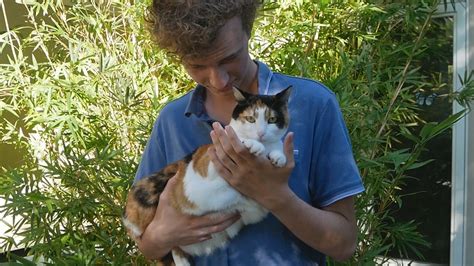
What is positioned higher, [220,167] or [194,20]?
[194,20]

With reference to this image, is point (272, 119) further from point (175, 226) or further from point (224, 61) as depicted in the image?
point (175, 226)

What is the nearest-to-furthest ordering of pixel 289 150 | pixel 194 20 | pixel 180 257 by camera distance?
1. pixel 289 150
2. pixel 194 20
3. pixel 180 257

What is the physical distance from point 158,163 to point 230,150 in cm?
36

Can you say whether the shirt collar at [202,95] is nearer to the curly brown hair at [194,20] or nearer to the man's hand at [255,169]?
the curly brown hair at [194,20]

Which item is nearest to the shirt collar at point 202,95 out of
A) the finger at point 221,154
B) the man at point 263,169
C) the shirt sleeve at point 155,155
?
the man at point 263,169

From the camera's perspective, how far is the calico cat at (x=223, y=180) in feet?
3.83

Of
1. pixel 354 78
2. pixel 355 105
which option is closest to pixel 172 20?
pixel 355 105

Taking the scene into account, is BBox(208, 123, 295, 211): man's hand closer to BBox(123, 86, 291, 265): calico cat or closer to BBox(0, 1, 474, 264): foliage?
BBox(123, 86, 291, 265): calico cat

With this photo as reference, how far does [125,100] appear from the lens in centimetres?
231

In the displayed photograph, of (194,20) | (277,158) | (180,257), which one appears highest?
(194,20)

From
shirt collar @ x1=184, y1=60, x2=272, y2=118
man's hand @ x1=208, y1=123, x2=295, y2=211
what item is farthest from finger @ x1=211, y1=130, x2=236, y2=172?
shirt collar @ x1=184, y1=60, x2=272, y2=118

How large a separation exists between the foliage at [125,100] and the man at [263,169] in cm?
98

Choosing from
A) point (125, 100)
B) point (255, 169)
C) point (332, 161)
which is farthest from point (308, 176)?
point (125, 100)

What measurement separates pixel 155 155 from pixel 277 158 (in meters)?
0.42
